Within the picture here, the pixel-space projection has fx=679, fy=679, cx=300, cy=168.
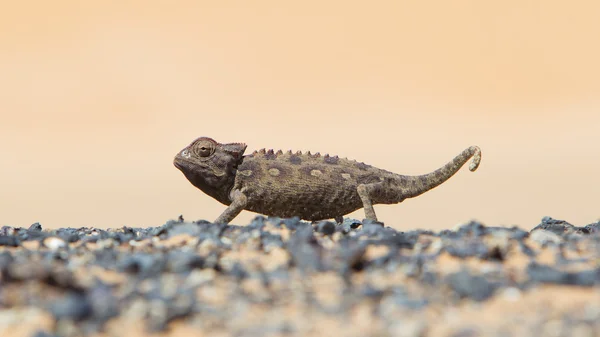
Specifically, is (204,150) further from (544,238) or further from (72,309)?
(72,309)

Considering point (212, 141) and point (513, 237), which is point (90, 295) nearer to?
point (513, 237)

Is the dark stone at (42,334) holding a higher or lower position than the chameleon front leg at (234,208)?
lower

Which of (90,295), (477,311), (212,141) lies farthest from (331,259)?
(212,141)

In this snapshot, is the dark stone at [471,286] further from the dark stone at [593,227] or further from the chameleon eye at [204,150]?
the chameleon eye at [204,150]

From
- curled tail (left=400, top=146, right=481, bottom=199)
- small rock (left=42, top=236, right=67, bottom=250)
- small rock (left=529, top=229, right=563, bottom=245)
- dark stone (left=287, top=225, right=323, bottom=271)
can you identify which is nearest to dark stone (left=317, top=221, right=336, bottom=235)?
dark stone (left=287, top=225, right=323, bottom=271)

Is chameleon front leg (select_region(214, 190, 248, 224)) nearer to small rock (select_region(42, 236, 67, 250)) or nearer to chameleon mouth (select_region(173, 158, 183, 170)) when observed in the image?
chameleon mouth (select_region(173, 158, 183, 170))

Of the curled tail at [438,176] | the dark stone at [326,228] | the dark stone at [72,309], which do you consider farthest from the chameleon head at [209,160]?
the dark stone at [72,309]
